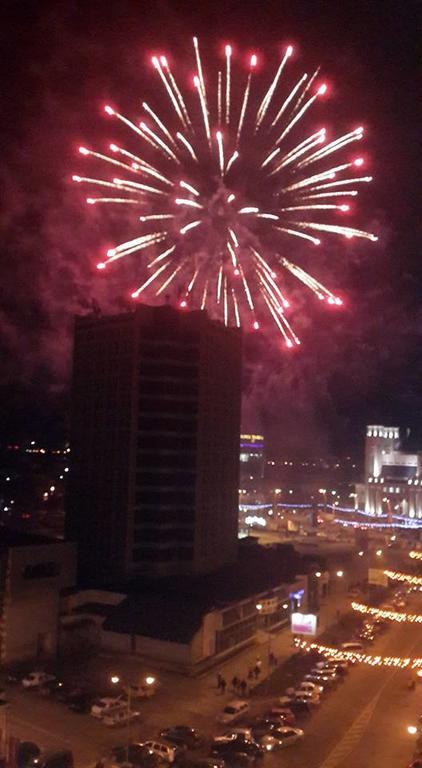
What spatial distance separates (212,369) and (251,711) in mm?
20645

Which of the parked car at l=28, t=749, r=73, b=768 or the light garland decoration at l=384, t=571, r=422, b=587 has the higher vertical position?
the light garland decoration at l=384, t=571, r=422, b=587

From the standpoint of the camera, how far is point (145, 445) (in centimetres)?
3872

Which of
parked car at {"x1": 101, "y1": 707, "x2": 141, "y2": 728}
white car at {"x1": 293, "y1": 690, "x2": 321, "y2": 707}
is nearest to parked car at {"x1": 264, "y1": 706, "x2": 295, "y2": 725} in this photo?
white car at {"x1": 293, "y1": 690, "x2": 321, "y2": 707}

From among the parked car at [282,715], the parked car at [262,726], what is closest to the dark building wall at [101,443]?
the parked car at [282,715]

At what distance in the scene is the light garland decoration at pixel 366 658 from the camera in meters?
29.0

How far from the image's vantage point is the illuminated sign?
106 ft

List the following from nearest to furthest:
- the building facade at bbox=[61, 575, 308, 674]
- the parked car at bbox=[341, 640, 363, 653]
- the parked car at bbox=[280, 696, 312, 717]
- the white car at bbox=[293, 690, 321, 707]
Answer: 1. the parked car at bbox=[280, 696, 312, 717]
2. the white car at bbox=[293, 690, 321, 707]
3. the building facade at bbox=[61, 575, 308, 674]
4. the parked car at bbox=[341, 640, 363, 653]

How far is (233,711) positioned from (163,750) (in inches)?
157

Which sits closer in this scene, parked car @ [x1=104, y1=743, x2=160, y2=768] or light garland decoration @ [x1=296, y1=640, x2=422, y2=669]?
parked car @ [x1=104, y1=743, x2=160, y2=768]

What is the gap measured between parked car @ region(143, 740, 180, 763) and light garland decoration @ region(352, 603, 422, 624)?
1986 centimetres

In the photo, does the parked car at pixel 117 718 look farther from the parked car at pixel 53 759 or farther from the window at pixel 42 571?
the window at pixel 42 571

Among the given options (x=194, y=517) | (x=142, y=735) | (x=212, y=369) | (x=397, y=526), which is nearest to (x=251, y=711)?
(x=142, y=735)

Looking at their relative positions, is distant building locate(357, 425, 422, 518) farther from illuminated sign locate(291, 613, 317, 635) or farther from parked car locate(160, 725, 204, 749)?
parked car locate(160, 725, 204, 749)

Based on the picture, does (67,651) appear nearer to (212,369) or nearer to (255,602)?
(255,602)
